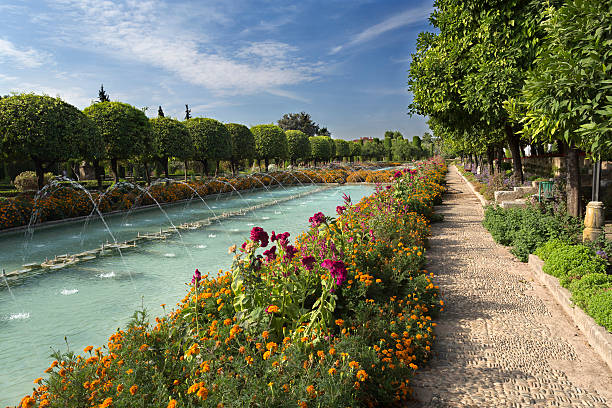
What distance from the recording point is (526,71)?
8.64 metres

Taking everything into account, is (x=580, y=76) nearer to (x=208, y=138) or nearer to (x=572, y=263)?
(x=572, y=263)

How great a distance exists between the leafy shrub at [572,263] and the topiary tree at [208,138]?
79.8 feet

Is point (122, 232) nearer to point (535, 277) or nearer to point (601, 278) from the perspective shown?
point (535, 277)

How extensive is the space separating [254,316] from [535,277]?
5831 millimetres

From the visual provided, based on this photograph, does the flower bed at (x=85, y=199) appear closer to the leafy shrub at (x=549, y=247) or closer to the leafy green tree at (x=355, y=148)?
the leafy shrub at (x=549, y=247)

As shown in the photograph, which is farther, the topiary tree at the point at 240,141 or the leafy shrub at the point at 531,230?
the topiary tree at the point at 240,141

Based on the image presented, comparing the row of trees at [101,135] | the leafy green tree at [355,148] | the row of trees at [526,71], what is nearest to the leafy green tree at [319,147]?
the row of trees at [101,135]

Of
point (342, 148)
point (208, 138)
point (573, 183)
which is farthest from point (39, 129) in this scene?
point (342, 148)

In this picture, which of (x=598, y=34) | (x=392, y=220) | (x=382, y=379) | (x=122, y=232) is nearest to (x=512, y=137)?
(x=392, y=220)

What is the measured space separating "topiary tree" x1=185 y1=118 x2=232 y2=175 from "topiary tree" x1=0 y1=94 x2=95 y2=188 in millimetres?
11071

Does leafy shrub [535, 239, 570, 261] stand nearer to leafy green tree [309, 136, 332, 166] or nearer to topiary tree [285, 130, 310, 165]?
topiary tree [285, 130, 310, 165]

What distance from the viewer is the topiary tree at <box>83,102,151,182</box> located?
61.1 feet

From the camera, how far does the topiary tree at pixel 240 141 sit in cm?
3145

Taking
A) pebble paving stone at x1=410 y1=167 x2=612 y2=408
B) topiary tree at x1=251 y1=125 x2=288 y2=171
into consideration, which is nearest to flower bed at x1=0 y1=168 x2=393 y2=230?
topiary tree at x1=251 y1=125 x2=288 y2=171
